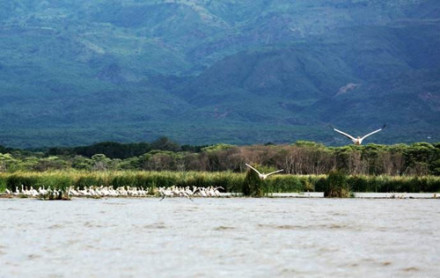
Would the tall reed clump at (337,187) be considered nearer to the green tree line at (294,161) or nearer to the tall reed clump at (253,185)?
the tall reed clump at (253,185)

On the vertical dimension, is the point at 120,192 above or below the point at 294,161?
below

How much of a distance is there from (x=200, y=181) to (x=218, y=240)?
26.7 m

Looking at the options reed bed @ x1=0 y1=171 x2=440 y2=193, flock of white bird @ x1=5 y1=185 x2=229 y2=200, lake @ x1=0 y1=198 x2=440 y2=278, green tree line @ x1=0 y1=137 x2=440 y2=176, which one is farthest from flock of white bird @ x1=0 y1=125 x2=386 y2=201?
green tree line @ x1=0 y1=137 x2=440 y2=176

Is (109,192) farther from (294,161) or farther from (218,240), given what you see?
(294,161)

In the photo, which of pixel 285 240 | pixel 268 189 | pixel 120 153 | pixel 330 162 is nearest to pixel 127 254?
pixel 285 240

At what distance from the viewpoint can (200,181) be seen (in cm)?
5731

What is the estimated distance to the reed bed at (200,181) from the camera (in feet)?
180

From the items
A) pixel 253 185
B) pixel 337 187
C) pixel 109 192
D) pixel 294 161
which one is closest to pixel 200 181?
pixel 253 185

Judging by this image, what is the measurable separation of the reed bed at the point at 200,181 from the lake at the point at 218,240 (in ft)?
24.1

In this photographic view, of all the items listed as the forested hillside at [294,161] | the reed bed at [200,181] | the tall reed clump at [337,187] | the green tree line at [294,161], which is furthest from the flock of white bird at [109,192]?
the green tree line at [294,161]

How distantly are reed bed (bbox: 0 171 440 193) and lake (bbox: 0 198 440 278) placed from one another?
24.1 feet

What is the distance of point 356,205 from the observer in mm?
47312

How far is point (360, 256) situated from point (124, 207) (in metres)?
20.0

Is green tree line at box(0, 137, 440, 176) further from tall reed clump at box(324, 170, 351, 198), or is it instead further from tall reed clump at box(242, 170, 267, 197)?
tall reed clump at box(242, 170, 267, 197)
